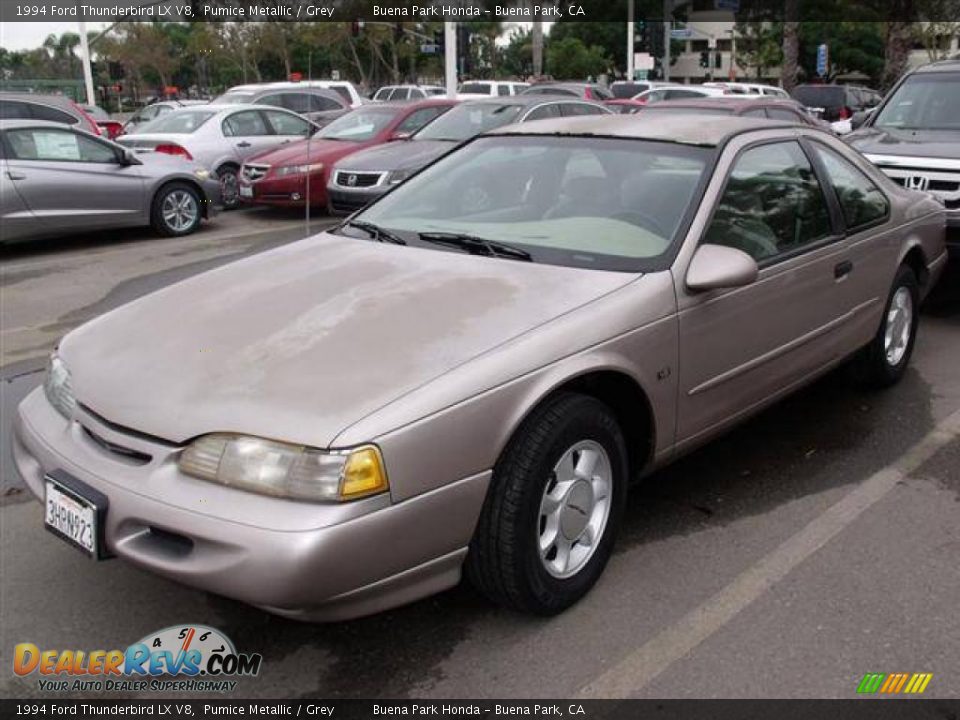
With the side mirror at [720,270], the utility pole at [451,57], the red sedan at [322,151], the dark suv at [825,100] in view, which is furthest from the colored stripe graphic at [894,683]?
the dark suv at [825,100]

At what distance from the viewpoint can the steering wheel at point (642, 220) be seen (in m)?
3.52

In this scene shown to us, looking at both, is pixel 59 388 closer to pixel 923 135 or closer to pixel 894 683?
pixel 894 683

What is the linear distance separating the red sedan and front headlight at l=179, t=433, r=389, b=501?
30.0ft

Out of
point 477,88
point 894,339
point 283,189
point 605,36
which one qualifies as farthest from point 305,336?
point 605,36

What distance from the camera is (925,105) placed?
26.7 feet

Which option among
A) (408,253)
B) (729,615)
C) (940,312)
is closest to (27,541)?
(408,253)

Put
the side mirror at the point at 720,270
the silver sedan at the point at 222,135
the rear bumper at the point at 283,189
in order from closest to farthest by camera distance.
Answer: the side mirror at the point at 720,270, the rear bumper at the point at 283,189, the silver sedan at the point at 222,135

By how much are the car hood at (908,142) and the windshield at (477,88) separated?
794 inches

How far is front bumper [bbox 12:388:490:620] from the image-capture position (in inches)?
93.6

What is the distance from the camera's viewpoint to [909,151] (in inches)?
280

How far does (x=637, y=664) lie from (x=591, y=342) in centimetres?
99

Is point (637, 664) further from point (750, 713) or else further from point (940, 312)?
point (940, 312)

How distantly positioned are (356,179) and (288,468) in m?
9.01

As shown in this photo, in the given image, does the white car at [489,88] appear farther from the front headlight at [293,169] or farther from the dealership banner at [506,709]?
the dealership banner at [506,709]
